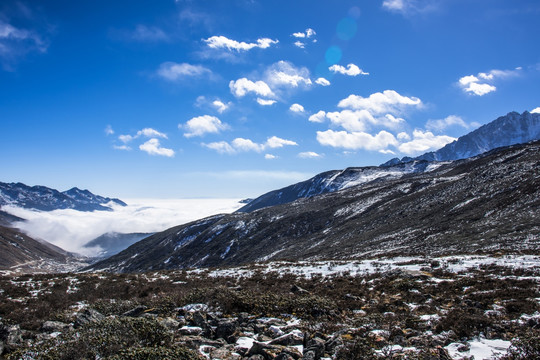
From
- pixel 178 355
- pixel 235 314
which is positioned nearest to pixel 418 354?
pixel 178 355

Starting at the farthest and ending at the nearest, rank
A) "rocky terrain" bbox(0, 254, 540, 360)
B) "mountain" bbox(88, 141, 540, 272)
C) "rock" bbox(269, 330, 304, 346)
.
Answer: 1. "mountain" bbox(88, 141, 540, 272)
2. "rock" bbox(269, 330, 304, 346)
3. "rocky terrain" bbox(0, 254, 540, 360)

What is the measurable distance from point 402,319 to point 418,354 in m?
4.10

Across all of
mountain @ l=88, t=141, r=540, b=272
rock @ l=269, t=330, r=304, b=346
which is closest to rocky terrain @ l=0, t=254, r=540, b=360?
rock @ l=269, t=330, r=304, b=346

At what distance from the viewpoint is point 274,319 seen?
1234 cm

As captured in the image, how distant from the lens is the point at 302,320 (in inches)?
479

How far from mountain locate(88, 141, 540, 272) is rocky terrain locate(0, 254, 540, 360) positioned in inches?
763

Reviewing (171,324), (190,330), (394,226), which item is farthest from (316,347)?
(394,226)

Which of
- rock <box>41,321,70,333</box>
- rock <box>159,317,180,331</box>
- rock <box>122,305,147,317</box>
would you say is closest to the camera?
rock <box>159,317,180,331</box>

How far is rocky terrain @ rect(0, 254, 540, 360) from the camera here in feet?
26.8

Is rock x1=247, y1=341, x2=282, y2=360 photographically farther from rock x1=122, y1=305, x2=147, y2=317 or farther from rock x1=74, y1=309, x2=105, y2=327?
rock x1=122, y1=305, x2=147, y2=317

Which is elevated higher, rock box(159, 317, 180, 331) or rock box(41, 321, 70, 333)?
rock box(41, 321, 70, 333)

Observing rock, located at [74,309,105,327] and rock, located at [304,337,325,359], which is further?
rock, located at [74,309,105,327]

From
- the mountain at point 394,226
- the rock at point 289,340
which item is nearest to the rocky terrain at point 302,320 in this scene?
the rock at point 289,340

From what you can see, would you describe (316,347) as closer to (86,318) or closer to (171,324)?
(171,324)
